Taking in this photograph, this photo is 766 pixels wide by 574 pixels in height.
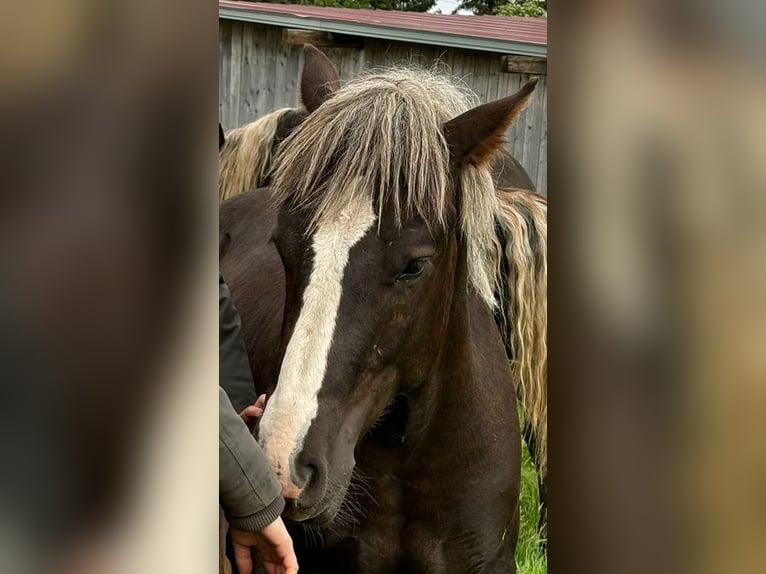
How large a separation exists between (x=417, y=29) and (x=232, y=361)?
221 inches

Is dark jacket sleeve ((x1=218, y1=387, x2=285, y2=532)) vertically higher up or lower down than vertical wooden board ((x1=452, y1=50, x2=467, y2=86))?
lower down

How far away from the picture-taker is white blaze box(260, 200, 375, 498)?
1.66 metres

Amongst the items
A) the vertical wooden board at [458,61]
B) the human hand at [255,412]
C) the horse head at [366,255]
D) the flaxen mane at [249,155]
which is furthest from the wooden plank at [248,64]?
the human hand at [255,412]

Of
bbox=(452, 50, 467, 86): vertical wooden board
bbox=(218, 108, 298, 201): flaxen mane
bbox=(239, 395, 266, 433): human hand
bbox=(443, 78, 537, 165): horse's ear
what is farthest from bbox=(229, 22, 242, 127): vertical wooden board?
bbox=(239, 395, 266, 433): human hand

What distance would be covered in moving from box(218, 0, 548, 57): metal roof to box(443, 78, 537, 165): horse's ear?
16.5 ft

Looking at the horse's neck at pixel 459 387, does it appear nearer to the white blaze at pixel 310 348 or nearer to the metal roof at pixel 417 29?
the white blaze at pixel 310 348

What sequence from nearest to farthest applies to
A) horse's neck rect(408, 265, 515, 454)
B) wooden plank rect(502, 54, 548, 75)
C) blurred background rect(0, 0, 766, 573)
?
1. blurred background rect(0, 0, 766, 573)
2. horse's neck rect(408, 265, 515, 454)
3. wooden plank rect(502, 54, 548, 75)

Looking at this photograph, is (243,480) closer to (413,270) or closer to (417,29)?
(413,270)

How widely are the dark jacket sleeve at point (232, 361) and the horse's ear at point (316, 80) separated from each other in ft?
1.77

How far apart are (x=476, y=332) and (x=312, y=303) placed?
30.6 inches

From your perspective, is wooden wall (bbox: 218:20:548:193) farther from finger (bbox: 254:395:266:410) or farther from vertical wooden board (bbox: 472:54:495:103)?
finger (bbox: 254:395:266:410)
